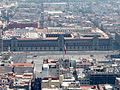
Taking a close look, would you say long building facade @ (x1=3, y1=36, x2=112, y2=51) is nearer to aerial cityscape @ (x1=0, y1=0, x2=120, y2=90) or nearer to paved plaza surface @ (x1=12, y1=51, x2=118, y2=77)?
aerial cityscape @ (x1=0, y1=0, x2=120, y2=90)

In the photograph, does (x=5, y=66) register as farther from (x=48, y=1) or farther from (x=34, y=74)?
(x=48, y=1)

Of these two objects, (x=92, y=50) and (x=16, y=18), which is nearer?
(x=92, y=50)

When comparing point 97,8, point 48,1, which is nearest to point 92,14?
point 97,8

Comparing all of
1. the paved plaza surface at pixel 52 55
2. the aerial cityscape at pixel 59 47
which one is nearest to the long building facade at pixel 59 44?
the aerial cityscape at pixel 59 47

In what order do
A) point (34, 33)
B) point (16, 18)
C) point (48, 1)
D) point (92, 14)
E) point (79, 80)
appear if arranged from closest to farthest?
point (79, 80) → point (34, 33) → point (16, 18) → point (92, 14) → point (48, 1)

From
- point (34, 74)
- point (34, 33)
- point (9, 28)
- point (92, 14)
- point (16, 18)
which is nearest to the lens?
point (34, 74)


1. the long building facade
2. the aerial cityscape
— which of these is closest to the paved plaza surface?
the aerial cityscape

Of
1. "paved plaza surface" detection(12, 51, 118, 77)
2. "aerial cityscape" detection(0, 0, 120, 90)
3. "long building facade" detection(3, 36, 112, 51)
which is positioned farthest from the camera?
"long building facade" detection(3, 36, 112, 51)

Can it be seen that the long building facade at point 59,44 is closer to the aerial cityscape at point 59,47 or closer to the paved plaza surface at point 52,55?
the aerial cityscape at point 59,47
